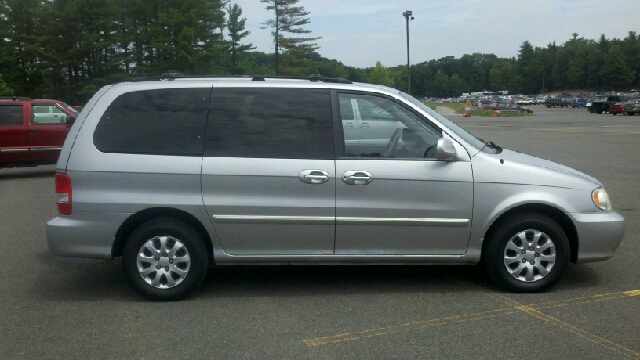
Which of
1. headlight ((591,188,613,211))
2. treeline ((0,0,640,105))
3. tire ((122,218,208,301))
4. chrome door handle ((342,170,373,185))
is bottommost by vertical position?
tire ((122,218,208,301))

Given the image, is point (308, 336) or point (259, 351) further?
point (308, 336)

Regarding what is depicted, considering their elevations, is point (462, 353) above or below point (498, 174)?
below

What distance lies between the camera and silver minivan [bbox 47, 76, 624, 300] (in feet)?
18.8

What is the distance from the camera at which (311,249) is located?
583cm

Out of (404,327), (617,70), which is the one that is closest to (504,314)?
(404,327)

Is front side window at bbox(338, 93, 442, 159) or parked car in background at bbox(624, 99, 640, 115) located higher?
parked car in background at bbox(624, 99, 640, 115)

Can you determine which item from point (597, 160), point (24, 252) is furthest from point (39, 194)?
point (597, 160)

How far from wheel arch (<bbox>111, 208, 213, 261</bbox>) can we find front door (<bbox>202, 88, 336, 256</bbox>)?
18 centimetres

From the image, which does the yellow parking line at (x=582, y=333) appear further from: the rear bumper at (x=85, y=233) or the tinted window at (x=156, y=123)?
the rear bumper at (x=85, y=233)

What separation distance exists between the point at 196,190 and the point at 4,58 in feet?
195

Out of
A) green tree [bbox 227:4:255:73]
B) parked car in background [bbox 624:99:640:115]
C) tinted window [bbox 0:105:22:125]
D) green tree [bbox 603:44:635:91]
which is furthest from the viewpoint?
green tree [bbox 603:44:635:91]

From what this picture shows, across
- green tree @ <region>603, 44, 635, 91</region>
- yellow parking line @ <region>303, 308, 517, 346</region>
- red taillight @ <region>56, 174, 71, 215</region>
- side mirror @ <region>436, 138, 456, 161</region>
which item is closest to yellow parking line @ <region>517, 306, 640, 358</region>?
yellow parking line @ <region>303, 308, 517, 346</region>

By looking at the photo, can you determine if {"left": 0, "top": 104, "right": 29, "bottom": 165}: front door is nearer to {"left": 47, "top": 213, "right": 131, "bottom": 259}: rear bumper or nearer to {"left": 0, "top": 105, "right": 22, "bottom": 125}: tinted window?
{"left": 0, "top": 105, "right": 22, "bottom": 125}: tinted window

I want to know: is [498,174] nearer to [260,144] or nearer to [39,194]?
[260,144]
